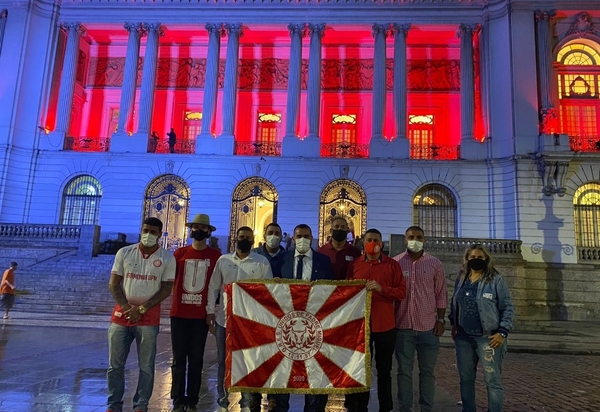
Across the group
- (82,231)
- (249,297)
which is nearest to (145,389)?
(249,297)

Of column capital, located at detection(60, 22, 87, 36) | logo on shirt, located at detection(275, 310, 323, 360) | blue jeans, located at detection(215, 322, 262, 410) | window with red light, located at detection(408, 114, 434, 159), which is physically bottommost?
blue jeans, located at detection(215, 322, 262, 410)

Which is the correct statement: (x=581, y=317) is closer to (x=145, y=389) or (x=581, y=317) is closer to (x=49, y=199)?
(x=145, y=389)

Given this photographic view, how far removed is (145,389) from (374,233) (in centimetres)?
281

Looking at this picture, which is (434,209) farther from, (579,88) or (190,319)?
(190,319)

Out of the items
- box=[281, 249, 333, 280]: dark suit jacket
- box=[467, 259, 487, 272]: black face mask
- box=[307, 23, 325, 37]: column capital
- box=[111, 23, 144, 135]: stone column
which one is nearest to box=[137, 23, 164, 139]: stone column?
box=[111, 23, 144, 135]: stone column

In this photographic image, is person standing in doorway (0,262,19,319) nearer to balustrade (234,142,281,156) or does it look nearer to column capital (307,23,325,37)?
balustrade (234,142,281,156)

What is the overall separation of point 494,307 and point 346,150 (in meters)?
19.0

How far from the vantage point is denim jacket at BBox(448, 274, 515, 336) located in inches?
179

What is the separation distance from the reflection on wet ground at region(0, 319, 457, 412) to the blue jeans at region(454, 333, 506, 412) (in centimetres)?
59

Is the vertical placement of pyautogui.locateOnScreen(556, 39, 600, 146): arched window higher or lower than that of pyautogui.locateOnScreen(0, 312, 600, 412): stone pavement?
higher

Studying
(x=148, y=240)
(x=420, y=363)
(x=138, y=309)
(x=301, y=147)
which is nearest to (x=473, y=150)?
(x=301, y=147)

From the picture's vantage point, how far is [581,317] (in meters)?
18.1

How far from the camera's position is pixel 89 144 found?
2395cm

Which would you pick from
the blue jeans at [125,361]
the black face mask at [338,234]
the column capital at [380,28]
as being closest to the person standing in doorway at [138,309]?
the blue jeans at [125,361]
